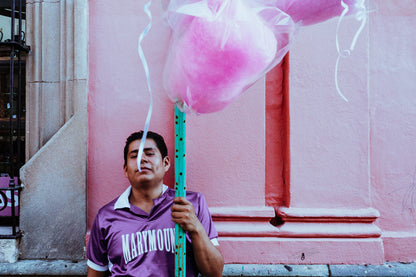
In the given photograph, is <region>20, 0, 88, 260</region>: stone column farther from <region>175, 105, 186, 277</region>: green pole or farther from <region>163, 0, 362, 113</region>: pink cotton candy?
<region>163, 0, 362, 113</region>: pink cotton candy

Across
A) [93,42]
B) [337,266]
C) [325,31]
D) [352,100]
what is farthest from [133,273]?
[325,31]

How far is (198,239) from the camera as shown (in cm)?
161

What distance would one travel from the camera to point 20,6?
257 cm

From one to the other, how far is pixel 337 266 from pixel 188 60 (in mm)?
1976

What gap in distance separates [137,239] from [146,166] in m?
0.40

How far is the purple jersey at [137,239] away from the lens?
5.60 ft

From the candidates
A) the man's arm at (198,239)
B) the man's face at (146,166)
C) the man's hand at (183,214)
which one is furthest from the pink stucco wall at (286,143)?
the man's hand at (183,214)

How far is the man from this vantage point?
1.68 meters

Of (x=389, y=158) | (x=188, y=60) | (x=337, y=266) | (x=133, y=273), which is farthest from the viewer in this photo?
(x=389, y=158)

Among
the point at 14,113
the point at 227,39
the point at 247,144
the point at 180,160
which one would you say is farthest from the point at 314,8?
the point at 14,113

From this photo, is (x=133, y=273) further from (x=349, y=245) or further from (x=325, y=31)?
(x=325, y=31)

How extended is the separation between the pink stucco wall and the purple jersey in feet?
1.83

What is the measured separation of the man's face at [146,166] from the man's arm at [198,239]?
33 centimetres

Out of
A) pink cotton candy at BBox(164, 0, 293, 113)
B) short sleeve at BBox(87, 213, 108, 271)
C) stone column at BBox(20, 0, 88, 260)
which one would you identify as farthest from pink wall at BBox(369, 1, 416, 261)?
stone column at BBox(20, 0, 88, 260)
